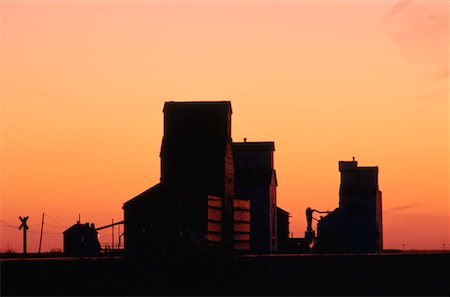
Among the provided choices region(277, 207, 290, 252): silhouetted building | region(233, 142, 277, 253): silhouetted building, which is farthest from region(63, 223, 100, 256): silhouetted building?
region(277, 207, 290, 252): silhouetted building

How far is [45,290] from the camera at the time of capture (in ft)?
110

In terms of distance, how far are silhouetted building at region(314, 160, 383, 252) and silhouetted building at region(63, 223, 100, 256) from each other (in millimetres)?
25361

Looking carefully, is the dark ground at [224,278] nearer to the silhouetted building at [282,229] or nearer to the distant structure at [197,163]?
the distant structure at [197,163]

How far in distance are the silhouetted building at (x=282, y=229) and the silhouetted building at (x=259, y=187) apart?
5.73 m

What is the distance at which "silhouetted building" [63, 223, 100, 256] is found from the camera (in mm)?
74375

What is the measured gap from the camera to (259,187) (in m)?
81.4

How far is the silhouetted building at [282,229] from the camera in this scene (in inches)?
3588

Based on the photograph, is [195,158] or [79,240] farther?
[79,240]

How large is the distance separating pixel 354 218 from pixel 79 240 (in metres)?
28.8

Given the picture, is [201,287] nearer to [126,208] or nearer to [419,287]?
[419,287]

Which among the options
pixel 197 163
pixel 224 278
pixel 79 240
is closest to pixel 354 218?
pixel 79 240

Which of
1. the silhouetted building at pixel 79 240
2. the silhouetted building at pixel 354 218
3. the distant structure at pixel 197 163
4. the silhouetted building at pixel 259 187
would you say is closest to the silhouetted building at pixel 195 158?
the distant structure at pixel 197 163

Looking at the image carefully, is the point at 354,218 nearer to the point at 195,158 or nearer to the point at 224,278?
the point at 195,158

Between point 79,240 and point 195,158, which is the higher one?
point 195,158
